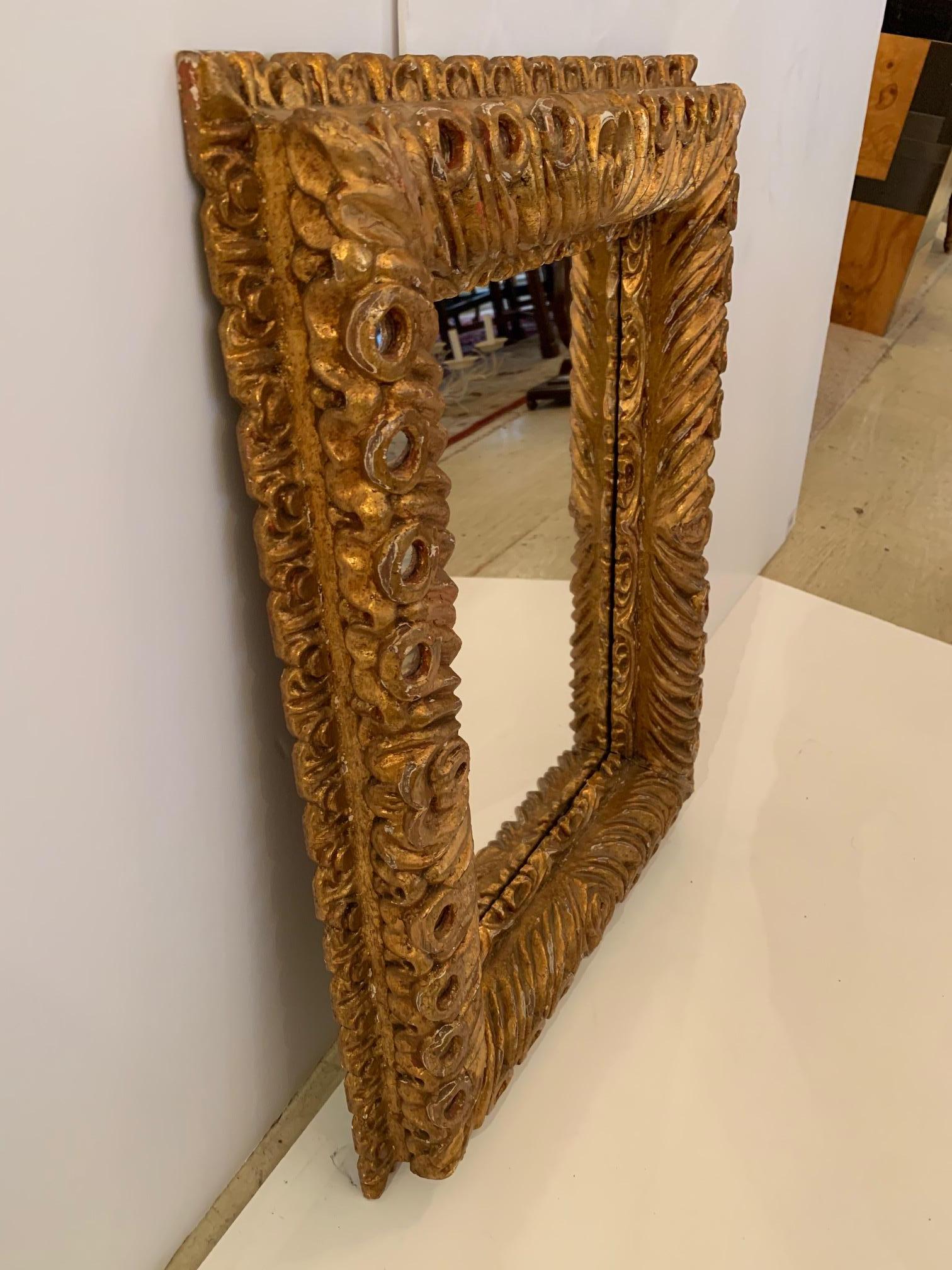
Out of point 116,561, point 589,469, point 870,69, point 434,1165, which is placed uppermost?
point 870,69

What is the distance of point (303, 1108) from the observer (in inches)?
36.2

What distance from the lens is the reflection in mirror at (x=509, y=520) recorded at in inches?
32.8

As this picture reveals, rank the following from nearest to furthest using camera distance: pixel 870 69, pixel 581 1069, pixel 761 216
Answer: pixel 581 1069 → pixel 761 216 → pixel 870 69

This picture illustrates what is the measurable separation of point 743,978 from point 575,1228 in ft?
1.09

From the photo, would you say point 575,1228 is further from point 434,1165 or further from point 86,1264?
point 86,1264

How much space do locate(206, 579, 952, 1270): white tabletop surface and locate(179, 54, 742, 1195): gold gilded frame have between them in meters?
0.09

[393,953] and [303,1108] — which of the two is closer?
[393,953]

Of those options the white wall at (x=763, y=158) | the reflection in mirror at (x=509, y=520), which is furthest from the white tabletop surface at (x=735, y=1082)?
the white wall at (x=763, y=158)

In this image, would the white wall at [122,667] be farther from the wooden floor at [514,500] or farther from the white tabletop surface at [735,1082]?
the wooden floor at [514,500]

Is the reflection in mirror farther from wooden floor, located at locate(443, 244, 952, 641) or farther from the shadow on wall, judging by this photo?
the shadow on wall

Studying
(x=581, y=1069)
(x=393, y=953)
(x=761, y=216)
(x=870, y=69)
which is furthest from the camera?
(x=870, y=69)

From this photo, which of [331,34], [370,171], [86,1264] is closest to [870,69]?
[331,34]

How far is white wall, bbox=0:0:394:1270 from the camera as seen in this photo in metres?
0.48

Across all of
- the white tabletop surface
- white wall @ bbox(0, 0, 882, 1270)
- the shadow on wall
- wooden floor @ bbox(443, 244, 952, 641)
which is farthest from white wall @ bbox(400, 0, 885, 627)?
the white tabletop surface
